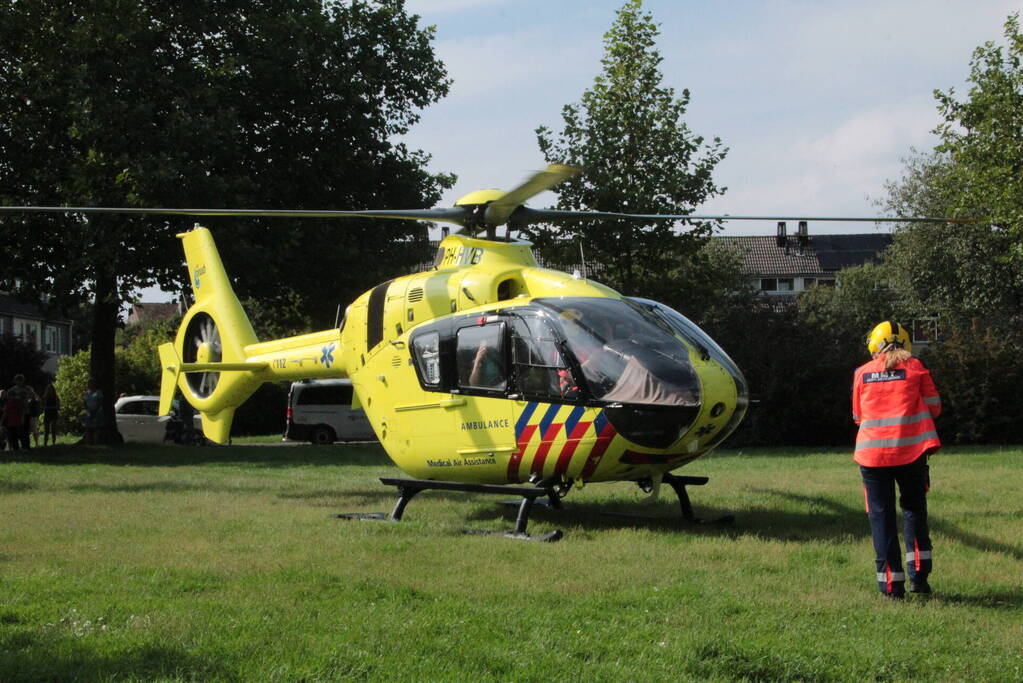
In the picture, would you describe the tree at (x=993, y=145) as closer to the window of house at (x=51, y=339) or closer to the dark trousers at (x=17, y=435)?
the dark trousers at (x=17, y=435)

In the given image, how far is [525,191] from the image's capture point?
1125cm

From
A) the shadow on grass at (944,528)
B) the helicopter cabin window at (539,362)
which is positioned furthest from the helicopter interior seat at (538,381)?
the shadow on grass at (944,528)

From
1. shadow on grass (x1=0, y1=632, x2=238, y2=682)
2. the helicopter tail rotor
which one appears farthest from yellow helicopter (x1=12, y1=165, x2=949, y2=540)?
shadow on grass (x1=0, y1=632, x2=238, y2=682)

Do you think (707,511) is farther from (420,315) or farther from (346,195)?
(346,195)

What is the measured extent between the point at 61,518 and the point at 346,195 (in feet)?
62.9

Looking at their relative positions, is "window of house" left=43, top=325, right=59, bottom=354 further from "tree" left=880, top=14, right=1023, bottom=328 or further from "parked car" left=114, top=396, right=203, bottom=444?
"tree" left=880, top=14, right=1023, bottom=328

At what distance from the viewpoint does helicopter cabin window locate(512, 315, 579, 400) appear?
1073 centimetres

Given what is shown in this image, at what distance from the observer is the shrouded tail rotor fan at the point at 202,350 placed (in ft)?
53.8

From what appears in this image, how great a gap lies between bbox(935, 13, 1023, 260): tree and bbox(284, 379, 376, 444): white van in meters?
20.1

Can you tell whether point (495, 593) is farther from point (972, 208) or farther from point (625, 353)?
point (972, 208)

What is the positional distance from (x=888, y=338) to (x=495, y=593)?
3555 mm

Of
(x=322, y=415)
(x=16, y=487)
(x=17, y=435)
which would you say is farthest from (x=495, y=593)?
(x=322, y=415)

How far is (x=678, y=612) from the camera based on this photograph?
7.08 m

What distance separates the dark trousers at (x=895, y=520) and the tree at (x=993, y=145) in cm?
1764
